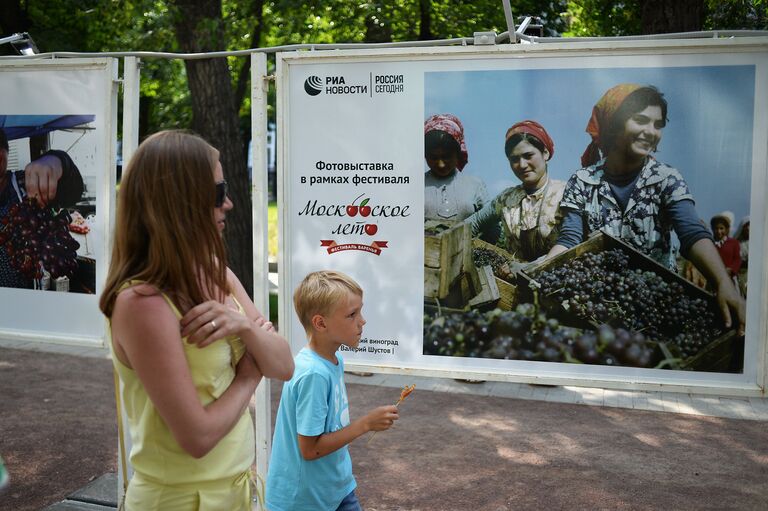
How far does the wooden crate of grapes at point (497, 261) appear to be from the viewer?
149 inches

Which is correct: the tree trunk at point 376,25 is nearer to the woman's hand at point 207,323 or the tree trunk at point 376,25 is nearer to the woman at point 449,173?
the woman at point 449,173

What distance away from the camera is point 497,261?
3.79 meters

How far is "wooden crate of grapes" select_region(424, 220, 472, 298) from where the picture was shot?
384cm

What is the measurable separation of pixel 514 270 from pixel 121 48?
40.3ft

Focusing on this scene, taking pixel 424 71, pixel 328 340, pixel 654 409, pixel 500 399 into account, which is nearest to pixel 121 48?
pixel 500 399

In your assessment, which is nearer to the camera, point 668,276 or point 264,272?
point 668,276

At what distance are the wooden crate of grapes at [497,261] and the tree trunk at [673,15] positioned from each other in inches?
228

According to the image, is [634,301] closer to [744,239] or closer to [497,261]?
[744,239]

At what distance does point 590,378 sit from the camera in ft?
12.1

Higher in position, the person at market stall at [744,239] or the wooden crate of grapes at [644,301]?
the person at market stall at [744,239]

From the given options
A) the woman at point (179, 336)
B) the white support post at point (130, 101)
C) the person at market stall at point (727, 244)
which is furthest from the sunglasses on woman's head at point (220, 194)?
the person at market stall at point (727, 244)

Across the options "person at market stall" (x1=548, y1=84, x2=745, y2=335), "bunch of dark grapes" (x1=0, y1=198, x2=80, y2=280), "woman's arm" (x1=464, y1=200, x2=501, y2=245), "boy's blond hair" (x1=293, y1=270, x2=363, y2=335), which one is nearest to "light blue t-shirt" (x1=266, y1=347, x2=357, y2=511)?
"boy's blond hair" (x1=293, y1=270, x2=363, y2=335)

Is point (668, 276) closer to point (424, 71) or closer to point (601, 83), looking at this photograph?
point (601, 83)

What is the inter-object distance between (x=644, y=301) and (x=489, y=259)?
0.69 m
